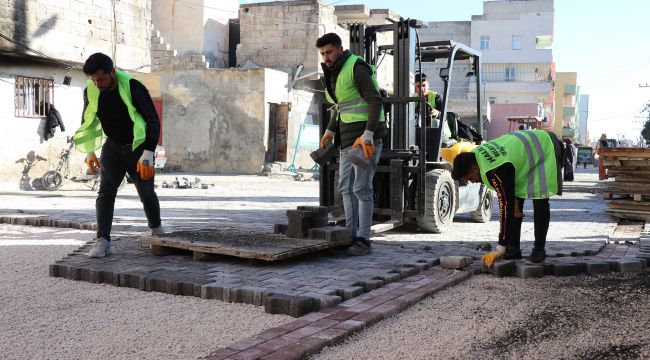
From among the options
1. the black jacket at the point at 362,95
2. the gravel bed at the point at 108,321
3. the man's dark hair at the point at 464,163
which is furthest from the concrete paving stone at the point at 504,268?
the gravel bed at the point at 108,321

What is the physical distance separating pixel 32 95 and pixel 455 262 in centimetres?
1298

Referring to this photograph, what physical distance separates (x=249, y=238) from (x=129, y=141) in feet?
4.21

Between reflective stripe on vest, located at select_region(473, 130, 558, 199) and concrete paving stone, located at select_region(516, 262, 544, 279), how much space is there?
1.83 ft

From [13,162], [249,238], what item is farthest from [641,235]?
[13,162]

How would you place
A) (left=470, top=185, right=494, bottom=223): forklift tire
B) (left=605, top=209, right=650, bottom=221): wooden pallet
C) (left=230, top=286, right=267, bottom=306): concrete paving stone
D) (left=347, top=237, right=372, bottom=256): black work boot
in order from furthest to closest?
1. (left=605, top=209, right=650, bottom=221): wooden pallet
2. (left=470, top=185, right=494, bottom=223): forklift tire
3. (left=347, top=237, right=372, bottom=256): black work boot
4. (left=230, top=286, right=267, bottom=306): concrete paving stone

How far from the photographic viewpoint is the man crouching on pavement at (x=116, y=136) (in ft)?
18.3

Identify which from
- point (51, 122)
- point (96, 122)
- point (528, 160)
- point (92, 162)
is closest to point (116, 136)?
point (96, 122)

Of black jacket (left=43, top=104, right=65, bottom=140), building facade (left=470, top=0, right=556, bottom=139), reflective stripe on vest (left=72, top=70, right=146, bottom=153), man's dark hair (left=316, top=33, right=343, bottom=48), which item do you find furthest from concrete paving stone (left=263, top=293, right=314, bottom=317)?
building facade (left=470, top=0, right=556, bottom=139)

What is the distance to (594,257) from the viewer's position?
237 inches

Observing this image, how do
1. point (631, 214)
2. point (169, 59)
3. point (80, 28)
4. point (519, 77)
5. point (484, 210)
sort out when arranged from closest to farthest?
point (484, 210), point (631, 214), point (80, 28), point (169, 59), point (519, 77)

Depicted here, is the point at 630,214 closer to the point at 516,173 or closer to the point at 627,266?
the point at 627,266

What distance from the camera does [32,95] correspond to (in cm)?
1563

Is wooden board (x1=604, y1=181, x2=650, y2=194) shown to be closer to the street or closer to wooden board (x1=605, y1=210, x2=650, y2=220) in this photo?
wooden board (x1=605, y1=210, x2=650, y2=220)

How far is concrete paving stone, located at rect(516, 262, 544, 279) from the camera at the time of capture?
17.2 feet
